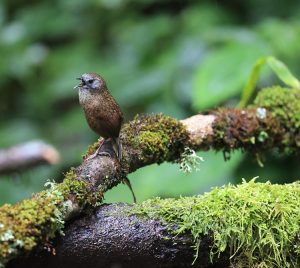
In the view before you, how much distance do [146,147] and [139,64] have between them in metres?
2.33

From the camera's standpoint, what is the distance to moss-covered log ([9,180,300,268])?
1.55 m

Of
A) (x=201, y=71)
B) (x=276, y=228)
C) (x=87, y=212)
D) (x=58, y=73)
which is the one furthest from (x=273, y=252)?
(x=58, y=73)

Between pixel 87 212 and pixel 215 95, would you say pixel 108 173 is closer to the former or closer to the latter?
pixel 87 212

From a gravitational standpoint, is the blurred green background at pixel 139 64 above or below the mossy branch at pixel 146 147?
above

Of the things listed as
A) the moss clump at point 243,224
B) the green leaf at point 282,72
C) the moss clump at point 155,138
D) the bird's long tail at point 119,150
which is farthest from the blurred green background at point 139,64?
the moss clump at point 243,224

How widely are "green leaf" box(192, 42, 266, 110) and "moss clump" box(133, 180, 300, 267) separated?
4.47 ft

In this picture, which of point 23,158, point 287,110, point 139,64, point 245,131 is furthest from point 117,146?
point 139,64

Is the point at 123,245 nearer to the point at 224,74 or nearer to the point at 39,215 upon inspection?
the point at 39,215

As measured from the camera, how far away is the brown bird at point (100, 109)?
186 cm

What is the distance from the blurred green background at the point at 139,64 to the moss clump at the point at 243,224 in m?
1.37

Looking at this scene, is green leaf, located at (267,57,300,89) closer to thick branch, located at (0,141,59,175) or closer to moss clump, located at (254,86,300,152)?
moss clump, located at (254,86,300,152)

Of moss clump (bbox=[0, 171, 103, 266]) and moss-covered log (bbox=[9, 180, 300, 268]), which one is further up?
moss clump (bbox=[0, 171, 103, 266])

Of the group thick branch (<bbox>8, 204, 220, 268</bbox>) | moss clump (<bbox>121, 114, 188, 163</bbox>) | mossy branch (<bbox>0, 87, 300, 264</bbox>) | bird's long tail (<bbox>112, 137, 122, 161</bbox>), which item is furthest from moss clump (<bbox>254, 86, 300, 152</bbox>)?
thick branch (<bbox>8, 204, 220, 268</bbox>)

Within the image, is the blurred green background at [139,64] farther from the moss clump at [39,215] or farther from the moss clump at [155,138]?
the moss clump at [39,215]
